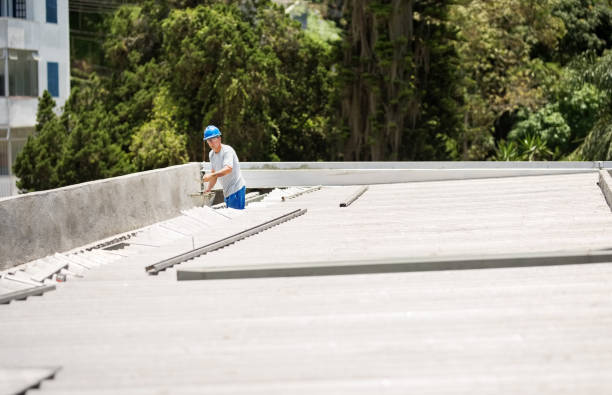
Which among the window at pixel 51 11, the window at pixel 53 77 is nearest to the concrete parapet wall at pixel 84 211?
the window at pixel 53 77

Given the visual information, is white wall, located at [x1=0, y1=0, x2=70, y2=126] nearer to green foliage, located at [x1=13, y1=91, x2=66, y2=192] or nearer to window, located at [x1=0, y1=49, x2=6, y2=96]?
window, located at [x1=0, y1=49, x2=6, y2=96]

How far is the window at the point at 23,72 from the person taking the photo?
3900cm

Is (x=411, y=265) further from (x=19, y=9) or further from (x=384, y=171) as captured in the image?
(x=19, y=9)

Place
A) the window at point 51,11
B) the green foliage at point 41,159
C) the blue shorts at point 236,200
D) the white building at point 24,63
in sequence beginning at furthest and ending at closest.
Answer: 1. the window at point 51,11
2. the white building at point 24,63
3. the green foliage at point 41,159
4. the blue shorts at point 236,200

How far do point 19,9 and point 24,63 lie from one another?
94.4 inches

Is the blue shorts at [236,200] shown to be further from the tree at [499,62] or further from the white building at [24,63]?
the white building at [24,63]

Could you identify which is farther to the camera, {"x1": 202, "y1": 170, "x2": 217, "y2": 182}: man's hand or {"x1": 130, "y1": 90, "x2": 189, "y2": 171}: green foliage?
Result: {"x1": 130, "y1": 90, "x2": 189, "y2": 171}: green foliage

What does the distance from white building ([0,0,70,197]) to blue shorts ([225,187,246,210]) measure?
28406 millimetres

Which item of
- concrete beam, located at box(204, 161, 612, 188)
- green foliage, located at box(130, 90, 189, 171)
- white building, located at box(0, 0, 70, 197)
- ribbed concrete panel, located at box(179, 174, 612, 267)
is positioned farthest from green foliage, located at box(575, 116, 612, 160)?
white building, located at box(0, 0, 70, 197)

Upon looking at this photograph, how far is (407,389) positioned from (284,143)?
3604 centimetres

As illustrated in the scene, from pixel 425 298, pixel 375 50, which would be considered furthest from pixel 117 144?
pixel 425 298

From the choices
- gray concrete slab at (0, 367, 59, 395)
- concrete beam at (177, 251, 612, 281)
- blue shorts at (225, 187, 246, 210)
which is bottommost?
blue shorts at (225, 187, 246, 210)

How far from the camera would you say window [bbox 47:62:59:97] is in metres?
40.7

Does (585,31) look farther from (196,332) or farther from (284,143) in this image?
(196,332)
